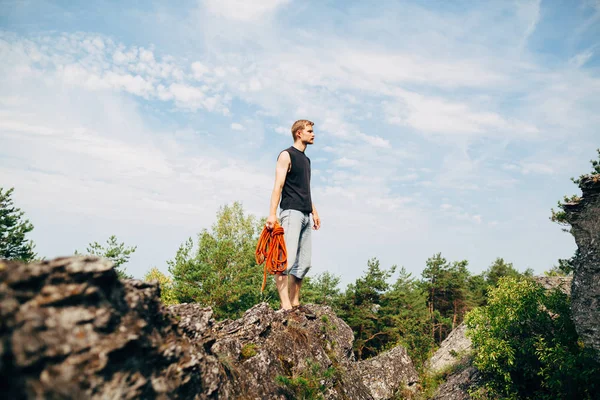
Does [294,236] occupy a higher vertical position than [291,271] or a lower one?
higher

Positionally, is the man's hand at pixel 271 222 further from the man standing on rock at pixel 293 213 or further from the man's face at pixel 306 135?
the man's face at pixel 306 135

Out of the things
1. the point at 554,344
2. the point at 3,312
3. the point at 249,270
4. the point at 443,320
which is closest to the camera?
the point at 3,312

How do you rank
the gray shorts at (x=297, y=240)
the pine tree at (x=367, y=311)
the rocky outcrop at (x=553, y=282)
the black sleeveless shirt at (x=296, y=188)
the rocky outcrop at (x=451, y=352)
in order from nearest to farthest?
the gray shorts at (x=297, y=240), the black sleeveless shirt at (x=296, y=188), the rocky outcrop at (x=553, y=282), the rocky outcrop at (x=451, y=352), the pine tree at (x=367, y=311)

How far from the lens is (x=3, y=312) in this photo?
5.68ft

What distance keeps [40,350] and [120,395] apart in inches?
28.0

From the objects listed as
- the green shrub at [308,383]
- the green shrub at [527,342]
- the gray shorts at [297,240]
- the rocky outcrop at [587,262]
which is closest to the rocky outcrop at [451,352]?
the green shrub at [527,342]

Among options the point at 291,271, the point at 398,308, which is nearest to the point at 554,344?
the point at 291,271

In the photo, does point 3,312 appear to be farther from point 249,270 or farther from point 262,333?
point 249,270

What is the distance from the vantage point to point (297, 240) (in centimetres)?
717

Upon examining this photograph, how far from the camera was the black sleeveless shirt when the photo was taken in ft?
24.1

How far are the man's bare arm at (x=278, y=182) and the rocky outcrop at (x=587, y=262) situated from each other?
6.54 metres

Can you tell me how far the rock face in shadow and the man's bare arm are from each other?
7.86 feet

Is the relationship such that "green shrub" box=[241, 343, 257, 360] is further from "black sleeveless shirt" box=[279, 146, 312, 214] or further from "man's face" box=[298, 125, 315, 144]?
"man's face" box=[298, 125, 315, 144]

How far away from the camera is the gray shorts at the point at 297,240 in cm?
711
